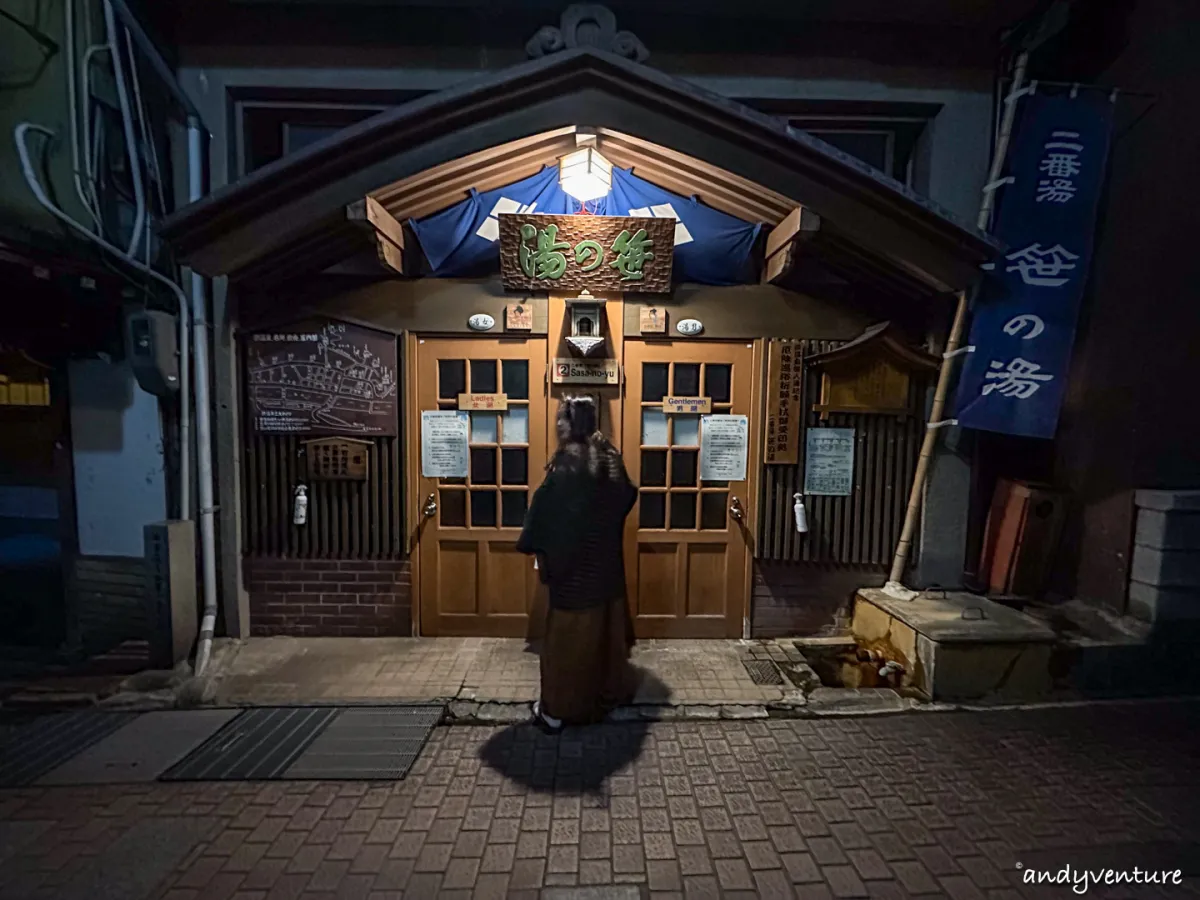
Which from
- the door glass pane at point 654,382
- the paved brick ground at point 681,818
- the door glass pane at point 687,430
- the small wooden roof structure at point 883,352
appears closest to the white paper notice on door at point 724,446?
the door glass pane at point 687,430

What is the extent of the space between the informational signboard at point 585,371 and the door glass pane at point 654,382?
332 mm

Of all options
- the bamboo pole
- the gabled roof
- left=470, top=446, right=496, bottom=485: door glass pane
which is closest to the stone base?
the bamboo pole

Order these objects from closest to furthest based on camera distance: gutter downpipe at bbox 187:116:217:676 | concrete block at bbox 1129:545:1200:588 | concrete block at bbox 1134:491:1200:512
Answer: concrete block at bbox 1134:491:1200:512 < concrete block at bbox 1129:545:1200:588 < gutter downpipe at bbox 187:116:217:676

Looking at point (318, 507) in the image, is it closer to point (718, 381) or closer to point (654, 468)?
point (654, 468)

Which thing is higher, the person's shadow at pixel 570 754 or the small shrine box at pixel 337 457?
the small shrine box at pixel 337 457

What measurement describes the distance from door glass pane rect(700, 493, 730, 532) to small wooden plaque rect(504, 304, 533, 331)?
8.78ft

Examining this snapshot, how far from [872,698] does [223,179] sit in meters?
8.17

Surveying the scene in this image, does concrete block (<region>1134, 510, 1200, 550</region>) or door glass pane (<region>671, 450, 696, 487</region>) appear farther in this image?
door glass pane (<region>671, 450, 696, 487</region>)

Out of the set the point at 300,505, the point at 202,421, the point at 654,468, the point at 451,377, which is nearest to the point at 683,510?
the point at 654,468

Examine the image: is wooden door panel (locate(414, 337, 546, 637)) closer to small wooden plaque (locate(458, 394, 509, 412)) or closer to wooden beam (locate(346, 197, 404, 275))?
small wooden plaque (locate(458, 394, 509, 412))

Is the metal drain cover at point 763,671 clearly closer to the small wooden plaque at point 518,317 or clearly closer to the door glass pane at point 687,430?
the door glass pane at point 687,430

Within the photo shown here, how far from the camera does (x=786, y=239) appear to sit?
5461 mm

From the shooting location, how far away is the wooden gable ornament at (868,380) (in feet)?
19.8

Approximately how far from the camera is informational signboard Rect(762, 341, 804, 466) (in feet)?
20.0
